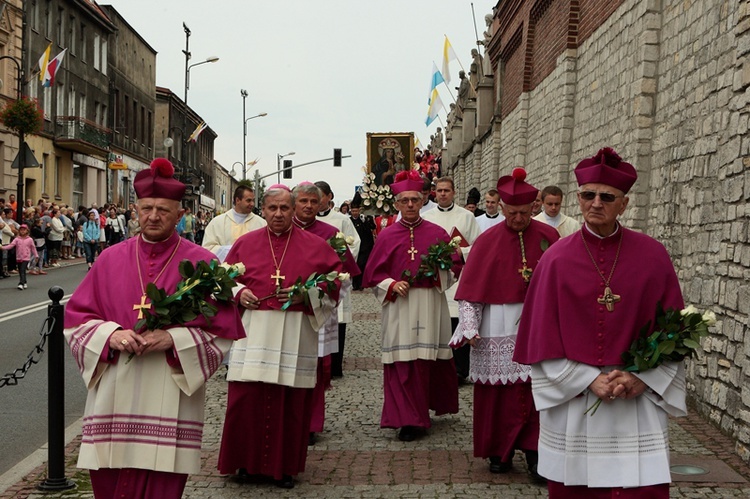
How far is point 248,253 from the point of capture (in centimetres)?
731

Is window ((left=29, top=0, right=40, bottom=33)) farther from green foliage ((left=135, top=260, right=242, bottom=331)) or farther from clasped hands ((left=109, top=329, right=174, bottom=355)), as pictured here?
clasped hands ((left=109, top=329, right=174, bottom=355))

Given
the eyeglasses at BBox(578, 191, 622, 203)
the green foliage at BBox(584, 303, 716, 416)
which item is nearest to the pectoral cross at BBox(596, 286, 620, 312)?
the green foliage at BBox(584, 303, 716, 416)

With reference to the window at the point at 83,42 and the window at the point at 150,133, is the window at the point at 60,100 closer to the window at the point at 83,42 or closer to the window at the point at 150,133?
the window at the point at 83,42

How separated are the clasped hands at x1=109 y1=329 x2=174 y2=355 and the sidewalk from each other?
208 centimetres

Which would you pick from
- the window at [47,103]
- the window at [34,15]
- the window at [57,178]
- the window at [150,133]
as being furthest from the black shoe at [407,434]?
the window at [150,133]

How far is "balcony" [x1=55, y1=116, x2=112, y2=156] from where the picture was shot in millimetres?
45594

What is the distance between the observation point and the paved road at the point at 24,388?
847 cm

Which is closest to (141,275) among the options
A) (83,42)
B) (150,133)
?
(83,42)

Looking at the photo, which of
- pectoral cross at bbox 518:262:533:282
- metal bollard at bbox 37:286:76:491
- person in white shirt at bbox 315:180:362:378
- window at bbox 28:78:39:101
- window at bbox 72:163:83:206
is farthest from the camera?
window at bbox 72:163:83:206

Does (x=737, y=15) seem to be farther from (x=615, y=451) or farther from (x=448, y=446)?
(x=615, y=451)

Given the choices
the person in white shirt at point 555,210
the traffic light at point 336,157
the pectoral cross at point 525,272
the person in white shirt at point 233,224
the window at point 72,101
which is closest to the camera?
the pectoral cross at point 525,272

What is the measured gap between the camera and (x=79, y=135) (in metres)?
46.9

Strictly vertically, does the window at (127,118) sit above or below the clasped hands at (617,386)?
above

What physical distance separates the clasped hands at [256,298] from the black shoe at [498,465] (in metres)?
1.80
